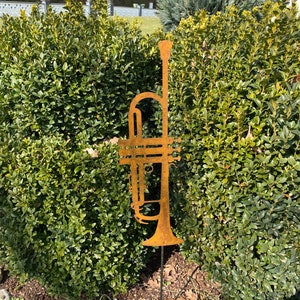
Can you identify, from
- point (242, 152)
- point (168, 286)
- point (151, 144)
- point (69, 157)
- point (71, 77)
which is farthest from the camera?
point (168, 286)

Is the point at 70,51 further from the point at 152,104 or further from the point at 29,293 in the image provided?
the point at 29,293

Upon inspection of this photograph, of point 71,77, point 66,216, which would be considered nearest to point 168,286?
point 66,216

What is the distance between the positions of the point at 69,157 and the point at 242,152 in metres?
1.08

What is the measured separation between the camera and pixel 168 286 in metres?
2.71

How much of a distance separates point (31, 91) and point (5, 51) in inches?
18.1

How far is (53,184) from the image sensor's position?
2.20 metres

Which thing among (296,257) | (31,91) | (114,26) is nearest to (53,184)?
(31,91)

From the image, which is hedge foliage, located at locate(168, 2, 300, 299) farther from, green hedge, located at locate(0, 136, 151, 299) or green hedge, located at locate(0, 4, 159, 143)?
green hedge, located at locate(0, 136, 151, 299)

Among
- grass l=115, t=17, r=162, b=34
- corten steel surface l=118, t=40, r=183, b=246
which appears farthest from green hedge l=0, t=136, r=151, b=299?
grass l=115, t=17, r=162, b=34

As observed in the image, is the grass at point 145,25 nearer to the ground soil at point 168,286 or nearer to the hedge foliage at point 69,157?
the hedge foliage at point 69,157

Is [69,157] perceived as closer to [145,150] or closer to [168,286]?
[145,150]

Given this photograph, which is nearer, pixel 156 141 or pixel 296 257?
pixel 156 141

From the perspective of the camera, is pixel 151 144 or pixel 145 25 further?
pixel 145 25

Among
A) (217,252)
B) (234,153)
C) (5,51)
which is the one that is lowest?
(217,252)
